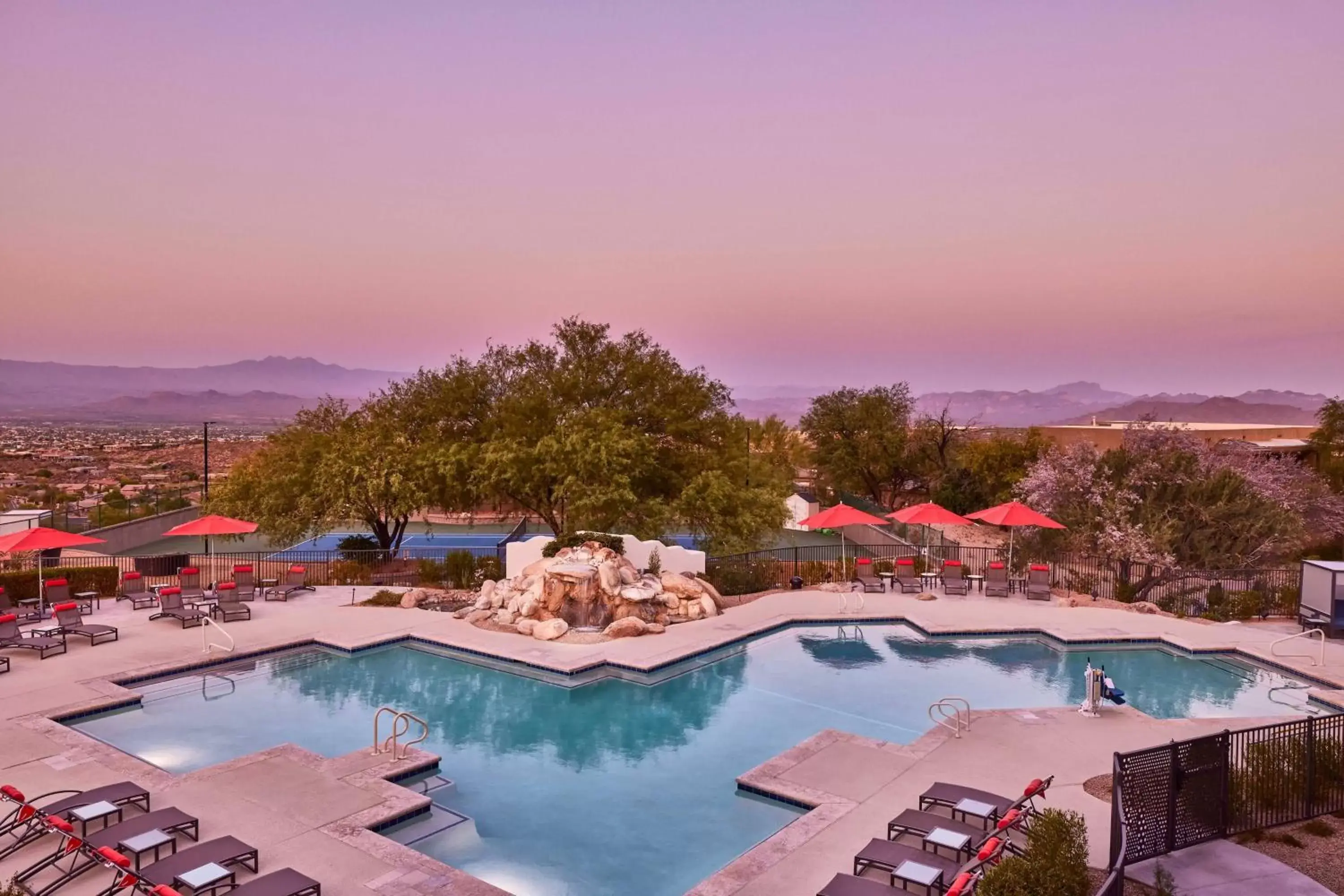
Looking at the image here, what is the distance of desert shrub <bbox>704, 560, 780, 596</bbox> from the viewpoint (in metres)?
23.5

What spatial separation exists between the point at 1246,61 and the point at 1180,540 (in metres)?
33.9

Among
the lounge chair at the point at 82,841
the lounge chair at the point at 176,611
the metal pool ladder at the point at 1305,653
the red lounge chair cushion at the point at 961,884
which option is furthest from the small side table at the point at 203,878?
the metal pool ladder at the point at 1305,653

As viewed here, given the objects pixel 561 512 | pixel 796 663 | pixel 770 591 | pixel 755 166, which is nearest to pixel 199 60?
pixel 755 166

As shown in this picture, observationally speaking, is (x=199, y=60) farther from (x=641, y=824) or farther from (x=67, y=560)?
(x=641, y=824)

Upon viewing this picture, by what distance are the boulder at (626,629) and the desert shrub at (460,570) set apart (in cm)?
659

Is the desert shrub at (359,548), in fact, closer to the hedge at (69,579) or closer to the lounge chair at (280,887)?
the hedge at (69,579)

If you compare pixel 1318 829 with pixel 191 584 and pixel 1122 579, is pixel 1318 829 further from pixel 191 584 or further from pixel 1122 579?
pixel 191 584

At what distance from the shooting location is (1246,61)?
148ft

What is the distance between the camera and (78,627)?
1767cm

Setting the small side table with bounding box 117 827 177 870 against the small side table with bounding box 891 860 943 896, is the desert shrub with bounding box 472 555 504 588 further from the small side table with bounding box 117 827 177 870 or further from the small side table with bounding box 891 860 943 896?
the small side table with bounding box 891 860 943 896

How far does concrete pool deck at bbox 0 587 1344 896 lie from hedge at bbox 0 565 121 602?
5.60ft

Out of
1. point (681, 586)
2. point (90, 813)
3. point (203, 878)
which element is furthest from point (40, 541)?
point (681, 586)

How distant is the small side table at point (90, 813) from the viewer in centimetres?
920

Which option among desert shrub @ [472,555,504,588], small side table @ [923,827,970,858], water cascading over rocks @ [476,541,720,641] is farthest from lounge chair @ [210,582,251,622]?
small side table @ [923,827,970,858]
